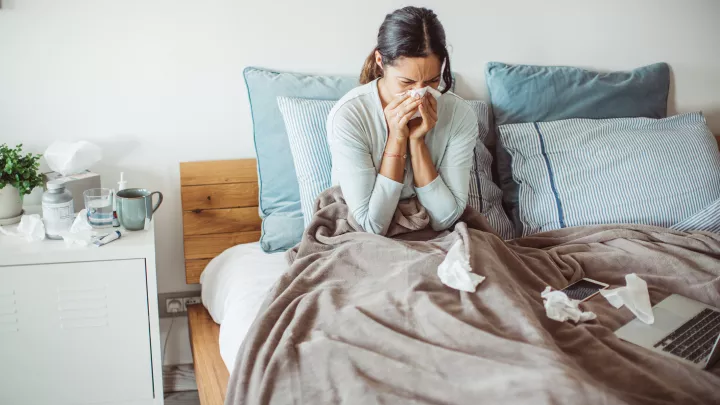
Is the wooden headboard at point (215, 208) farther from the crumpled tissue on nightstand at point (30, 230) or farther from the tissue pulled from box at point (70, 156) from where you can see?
the crumpled tissue on nightstand at point (30, 230)

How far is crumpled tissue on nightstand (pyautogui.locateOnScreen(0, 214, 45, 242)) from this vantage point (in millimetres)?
1719

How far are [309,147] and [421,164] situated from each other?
40cm

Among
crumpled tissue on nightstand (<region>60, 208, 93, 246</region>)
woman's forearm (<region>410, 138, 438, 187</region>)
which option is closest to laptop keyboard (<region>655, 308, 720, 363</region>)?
woman's forearm (<region>410, 138, 438, 187</region>)

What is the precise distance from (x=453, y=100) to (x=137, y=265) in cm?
95

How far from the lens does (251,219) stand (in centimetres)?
215

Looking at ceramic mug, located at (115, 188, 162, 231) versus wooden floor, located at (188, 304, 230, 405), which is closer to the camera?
wooden floor, located at (188, 304, 230, 405)

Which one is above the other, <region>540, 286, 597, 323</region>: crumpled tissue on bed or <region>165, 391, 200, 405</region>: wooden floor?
<region>540, 286, 597, 323</region>: crumpled tissue on bed

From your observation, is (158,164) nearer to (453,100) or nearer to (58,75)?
(58,75)

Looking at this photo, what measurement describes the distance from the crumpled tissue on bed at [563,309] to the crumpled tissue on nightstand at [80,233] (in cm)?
115

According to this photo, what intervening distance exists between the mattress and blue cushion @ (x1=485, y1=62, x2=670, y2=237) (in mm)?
846

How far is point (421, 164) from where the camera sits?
1.70 m

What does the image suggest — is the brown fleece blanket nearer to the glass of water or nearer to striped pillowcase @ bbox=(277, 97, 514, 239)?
striped pillowcase @ bbox=(277, 97, 514, 239)

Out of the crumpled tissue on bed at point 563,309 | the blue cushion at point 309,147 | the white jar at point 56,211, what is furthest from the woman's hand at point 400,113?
the white jar at point 56,211

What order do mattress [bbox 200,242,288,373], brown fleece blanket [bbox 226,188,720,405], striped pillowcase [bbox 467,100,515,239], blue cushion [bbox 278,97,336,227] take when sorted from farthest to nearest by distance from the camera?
striped pillowcase [bbox 467,100,515,239] < blue cushion [bbox 278,97,336,227] < mattress [bbox 200,242,288,373] < brown fleece blanket [bbox 226,188,720,405]
